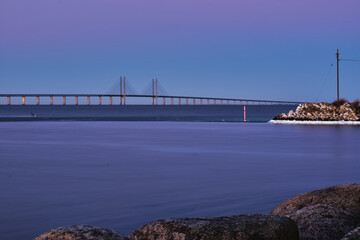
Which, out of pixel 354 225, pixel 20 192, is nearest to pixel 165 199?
pixel 20 192

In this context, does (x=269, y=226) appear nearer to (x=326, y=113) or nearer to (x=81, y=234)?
(x=81, y=234)

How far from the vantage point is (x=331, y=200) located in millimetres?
6906

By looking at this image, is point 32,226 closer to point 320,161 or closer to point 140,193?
point 140,193

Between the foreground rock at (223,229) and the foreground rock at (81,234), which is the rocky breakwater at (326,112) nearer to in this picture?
the foreground rock at (223,229)

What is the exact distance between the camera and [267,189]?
34.8 feet

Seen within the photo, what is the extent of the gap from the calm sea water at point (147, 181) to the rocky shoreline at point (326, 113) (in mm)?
26468

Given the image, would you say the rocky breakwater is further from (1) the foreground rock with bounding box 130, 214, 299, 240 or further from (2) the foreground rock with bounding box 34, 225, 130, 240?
(2) the foreground rock with bounding box 34, 225, 130, 240

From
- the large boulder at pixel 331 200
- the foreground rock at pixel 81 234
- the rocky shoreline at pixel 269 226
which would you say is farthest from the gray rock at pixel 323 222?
the foreground rock at pixel 81 234

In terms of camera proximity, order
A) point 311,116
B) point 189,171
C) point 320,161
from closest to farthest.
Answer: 1. point 189,171
2. point 320,161
3. point 311,116

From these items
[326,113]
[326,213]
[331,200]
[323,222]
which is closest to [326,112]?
[326,113]

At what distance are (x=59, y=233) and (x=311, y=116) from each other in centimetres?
4545

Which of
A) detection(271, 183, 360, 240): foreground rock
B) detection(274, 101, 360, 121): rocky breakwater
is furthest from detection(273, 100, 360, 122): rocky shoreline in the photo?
detection(271, 183, 360, 240): foreground rock

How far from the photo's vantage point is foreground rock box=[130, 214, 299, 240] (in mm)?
4699

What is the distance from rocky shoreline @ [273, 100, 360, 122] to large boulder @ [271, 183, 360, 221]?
1608 inches
